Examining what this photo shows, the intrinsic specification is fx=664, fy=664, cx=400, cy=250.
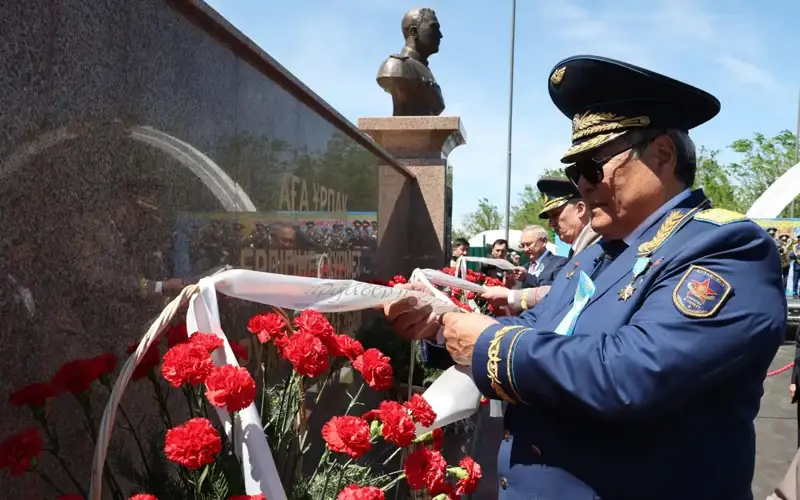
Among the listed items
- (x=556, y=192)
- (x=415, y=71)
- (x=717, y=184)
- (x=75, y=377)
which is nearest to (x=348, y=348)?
(x=75, y=377)

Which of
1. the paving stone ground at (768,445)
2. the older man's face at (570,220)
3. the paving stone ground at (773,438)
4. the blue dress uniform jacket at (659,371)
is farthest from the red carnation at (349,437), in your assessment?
the paving stone ground at (773,438)

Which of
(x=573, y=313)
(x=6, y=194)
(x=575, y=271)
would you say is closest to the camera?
(x=6, y=194)

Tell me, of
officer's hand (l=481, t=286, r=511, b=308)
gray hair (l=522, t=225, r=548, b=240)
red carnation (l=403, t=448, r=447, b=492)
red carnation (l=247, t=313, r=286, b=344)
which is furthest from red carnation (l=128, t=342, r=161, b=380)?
gray hair (l=522, t=225, r=548, b=240)

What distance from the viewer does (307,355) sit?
1.53 m

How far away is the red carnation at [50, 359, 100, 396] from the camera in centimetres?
137

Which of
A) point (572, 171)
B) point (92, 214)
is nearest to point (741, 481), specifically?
point (572, 171)

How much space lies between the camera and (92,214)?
→ 166cm

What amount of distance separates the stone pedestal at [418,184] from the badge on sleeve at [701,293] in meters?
5.10

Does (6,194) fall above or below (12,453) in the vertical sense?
above

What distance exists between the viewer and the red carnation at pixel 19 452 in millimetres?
1219

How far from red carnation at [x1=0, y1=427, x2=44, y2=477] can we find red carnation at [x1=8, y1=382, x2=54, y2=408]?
0.10 meters

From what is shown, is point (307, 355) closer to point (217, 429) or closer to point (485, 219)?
point (217, 429)

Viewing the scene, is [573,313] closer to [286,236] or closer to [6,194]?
[6,194]

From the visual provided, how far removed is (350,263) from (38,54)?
3.35 m
